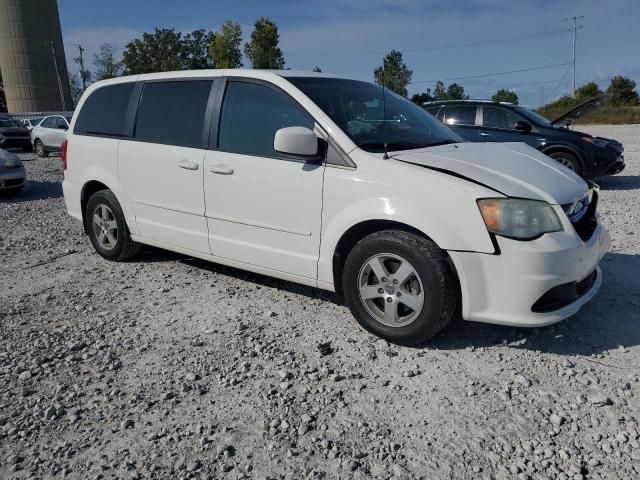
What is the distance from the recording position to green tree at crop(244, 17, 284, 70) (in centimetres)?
4841

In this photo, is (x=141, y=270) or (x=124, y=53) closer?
(x=141, y=270)

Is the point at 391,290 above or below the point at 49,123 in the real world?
below

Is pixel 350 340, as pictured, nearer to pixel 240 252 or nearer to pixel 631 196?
pixel 240 252

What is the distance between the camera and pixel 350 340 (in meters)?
3.52

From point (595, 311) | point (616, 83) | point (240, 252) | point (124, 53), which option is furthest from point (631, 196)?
Result: point (124, 53)

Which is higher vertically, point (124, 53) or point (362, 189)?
point (124, 53)

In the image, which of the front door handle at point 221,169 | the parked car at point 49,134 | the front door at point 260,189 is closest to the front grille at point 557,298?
the front door at point 260,189

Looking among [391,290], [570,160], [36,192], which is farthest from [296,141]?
[36,192]

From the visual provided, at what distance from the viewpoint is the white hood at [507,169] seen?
10.2 ft

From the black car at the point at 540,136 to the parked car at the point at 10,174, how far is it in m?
8.40

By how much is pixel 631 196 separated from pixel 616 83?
54894mm

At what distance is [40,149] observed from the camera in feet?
61.1

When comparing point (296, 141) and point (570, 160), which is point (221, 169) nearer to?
point (296, 141)

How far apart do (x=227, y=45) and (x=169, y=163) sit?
177ft
